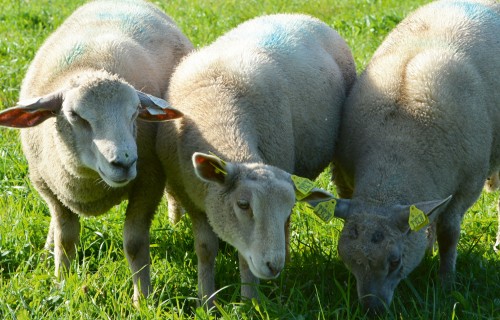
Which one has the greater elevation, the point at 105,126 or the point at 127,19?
the point at 105,126

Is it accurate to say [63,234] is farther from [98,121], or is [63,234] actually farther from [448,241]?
[448,241]

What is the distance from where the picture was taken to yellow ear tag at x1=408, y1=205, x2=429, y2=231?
4613mm

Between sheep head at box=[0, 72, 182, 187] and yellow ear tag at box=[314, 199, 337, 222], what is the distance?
961 mm

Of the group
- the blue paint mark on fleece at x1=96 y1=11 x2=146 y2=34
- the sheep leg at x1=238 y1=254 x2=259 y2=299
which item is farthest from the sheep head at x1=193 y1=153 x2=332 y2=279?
the blue paint mark on fleece at x1=96 y1=11 x2=146 y2=34

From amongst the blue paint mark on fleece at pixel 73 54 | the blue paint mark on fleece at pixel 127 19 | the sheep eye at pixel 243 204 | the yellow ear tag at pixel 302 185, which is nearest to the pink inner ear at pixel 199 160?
the sheep eye at pixel 243 204

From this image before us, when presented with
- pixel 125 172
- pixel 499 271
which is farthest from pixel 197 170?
pixel 499 271

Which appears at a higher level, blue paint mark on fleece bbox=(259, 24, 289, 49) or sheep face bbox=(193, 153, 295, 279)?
blue paint mark on fleece bbox=(259, 24, 289, 49)

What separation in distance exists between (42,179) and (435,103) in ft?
8.36

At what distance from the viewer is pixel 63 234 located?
5379mm

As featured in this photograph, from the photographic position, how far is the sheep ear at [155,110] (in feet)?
15.8

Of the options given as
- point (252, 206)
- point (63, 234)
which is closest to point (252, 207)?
point (252, 206)

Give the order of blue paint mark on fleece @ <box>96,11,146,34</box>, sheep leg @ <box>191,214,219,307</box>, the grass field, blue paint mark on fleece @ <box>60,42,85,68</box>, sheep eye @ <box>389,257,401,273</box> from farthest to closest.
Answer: blue paint mark on fleece @ <box>96,11,146,34</box>, blue paint mark on fleece @ <box>60,42,85,68</box>, sheep leg @ <box>191,214,219,307</box>, sheep eye @ <box>389,257,401,273</box>, the grass field

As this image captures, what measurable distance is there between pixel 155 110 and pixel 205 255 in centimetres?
93

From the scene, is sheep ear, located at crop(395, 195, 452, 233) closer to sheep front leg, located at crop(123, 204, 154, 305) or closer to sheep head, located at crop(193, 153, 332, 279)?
sheep head, located at crop(193, 153, 332, 279)
